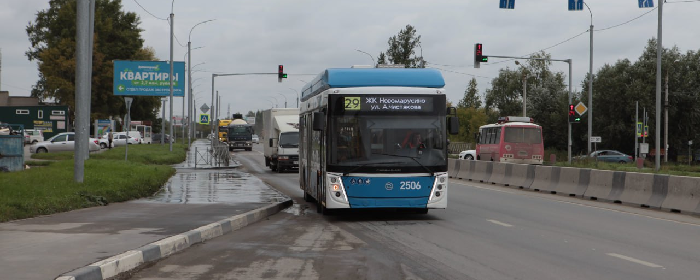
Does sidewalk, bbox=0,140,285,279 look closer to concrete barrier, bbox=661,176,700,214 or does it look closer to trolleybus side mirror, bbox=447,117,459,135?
trolleybus side mirror, bbox=447,117,459,135

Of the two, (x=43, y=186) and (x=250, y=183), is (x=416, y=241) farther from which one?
(x=250, y=183)

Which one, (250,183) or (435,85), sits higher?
(435,85)

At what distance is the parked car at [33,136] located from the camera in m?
72.9

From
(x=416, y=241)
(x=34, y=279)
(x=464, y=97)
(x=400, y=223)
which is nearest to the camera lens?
(x=34, y=279)

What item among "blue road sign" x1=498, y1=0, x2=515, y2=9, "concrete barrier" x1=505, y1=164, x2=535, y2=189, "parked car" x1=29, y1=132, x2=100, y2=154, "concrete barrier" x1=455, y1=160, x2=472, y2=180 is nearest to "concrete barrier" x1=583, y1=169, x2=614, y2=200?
"concrete barrier" x1=505, y1=164, x2=535, y2=189

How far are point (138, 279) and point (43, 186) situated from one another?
32.6ft

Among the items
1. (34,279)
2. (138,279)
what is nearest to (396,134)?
(138,279)

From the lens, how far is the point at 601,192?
21.1 meters

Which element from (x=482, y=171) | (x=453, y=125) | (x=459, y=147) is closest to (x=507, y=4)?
(x=482, y=171)

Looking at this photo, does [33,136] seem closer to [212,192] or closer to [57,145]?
[57,145]

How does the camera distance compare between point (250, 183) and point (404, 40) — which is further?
point (404, 40)

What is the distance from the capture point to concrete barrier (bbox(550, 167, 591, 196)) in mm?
22359

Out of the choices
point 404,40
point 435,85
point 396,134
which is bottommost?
point 396,134

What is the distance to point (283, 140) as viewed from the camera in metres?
36.8
